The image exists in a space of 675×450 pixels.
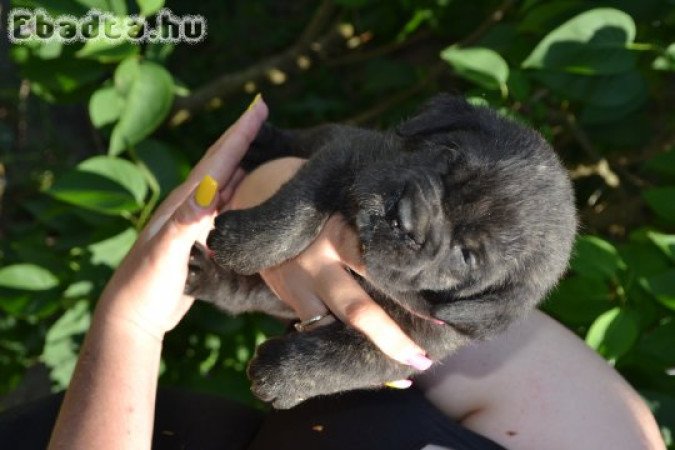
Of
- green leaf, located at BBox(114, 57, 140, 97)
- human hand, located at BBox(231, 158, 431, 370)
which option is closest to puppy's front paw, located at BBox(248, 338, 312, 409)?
human hand, located at BBox(231, 158, 431, 370)

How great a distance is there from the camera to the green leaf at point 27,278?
194 centimetres

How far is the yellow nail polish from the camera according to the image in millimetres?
1496

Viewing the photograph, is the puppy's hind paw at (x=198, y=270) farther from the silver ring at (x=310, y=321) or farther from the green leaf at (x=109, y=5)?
the green leaf at (x=109, y=5)

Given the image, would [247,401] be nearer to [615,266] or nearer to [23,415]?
[23,415]

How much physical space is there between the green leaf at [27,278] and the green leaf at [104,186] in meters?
0.24

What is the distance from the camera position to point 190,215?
1501 millimetres

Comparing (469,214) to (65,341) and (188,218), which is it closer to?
(188,218)

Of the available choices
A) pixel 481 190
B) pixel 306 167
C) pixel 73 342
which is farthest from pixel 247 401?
pixel 481 190

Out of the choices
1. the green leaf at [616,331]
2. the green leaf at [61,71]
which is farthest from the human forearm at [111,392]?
the green leaf at [616,331]

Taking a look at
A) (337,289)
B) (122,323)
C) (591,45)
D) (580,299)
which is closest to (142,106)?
(122,323)

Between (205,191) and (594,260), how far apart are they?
960 mm

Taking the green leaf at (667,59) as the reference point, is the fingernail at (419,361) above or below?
below

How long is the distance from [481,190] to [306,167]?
0.38 meters

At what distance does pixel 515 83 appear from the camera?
6.29 feet
